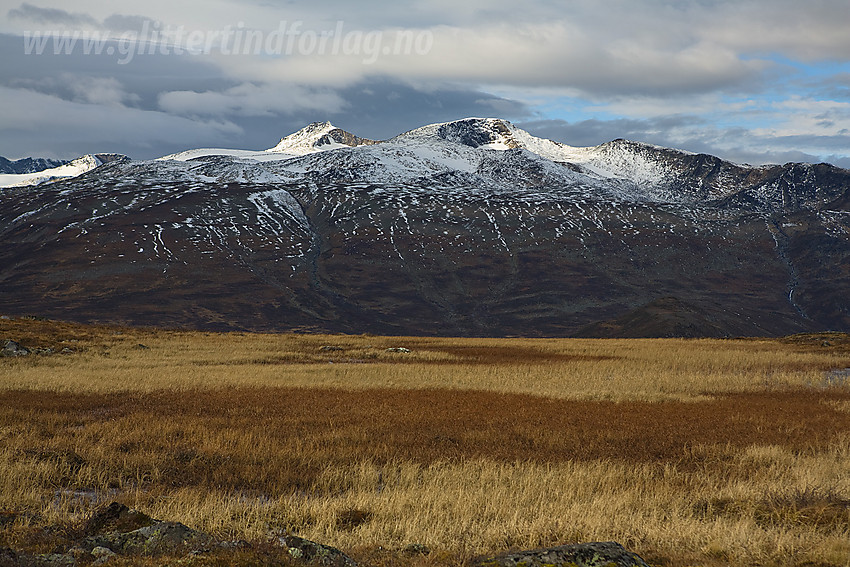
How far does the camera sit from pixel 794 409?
2272 cm

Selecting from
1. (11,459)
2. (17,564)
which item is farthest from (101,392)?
(17,564)

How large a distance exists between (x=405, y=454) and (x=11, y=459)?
26.6 ft

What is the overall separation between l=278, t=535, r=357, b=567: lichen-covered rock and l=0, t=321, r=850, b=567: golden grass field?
0.56 meters

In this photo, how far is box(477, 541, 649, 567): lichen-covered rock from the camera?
8.20 meters

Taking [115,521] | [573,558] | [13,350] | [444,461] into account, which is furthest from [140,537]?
[13,350]

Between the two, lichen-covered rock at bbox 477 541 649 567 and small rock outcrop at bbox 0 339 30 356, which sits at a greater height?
lichen-covered rock at bbox 477 541 649 567

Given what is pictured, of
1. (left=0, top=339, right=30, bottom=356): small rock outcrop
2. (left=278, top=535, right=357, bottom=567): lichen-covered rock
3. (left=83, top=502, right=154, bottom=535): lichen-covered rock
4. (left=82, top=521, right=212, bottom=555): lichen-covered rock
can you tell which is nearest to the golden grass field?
(left=278, top=535, right=357, bottom=567): lichen-covered rock

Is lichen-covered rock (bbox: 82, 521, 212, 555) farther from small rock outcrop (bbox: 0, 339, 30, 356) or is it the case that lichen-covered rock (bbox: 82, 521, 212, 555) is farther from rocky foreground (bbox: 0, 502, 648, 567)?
small rock outcrop (bbox: 0, 339, 30, 356)

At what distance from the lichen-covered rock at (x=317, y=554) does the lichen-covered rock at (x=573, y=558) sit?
1.72m

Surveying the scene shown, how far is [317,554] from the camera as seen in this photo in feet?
27.5

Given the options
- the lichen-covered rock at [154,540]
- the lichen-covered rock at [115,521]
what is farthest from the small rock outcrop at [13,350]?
the lichen-covered rock at [154,540]

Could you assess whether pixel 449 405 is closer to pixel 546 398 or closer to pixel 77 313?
pixel 546 398

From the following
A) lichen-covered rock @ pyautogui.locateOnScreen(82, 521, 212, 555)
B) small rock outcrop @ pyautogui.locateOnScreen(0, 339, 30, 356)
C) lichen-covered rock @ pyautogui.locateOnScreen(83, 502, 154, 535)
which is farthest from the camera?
small rock outcrop @ pyautogui.locateOnScreen(0, 339, 30, 356)

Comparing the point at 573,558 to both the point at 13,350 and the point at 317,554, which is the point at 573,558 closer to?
the point at 317,554
